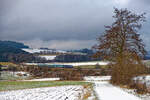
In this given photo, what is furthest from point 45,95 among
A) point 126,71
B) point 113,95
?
point 126,71

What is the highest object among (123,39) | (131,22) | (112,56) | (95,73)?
(131,22)

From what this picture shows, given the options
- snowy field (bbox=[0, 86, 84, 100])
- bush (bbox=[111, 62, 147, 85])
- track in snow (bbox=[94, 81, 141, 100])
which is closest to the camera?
track in snow (bbox=[94, 81, 141, 100])

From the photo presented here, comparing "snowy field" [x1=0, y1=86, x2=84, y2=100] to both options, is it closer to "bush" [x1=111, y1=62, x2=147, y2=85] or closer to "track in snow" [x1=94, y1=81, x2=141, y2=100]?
"track in snow" [x1=94, y1=81, x2=141, y2=100]

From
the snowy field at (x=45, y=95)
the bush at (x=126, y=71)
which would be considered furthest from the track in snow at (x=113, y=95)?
the bush at (x=126, y=71)

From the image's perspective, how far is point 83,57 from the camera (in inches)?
7411

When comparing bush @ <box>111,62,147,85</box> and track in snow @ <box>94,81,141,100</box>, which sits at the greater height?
bush @ <box>111,62,147,85</box>

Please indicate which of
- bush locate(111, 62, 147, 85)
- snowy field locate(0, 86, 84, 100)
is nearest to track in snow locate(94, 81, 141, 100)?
snowy field locate(0, 86, 84, 100)

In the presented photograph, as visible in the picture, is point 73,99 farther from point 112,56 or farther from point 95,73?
point 95,73

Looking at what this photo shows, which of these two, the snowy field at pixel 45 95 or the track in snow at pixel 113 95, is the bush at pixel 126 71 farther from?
the snowy field at pixel 45 95

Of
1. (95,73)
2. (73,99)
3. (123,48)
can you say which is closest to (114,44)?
(123,48)

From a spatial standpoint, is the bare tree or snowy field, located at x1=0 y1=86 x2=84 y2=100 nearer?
snowy field, located at x1=0 y1=86 x2=84 y2=100

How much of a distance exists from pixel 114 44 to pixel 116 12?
4.48m

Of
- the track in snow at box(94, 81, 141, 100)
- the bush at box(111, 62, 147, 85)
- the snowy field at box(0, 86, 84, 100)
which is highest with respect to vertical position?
the bush at box(111, 62, 147, 85)

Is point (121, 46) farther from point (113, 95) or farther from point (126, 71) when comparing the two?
point (113, 95)
